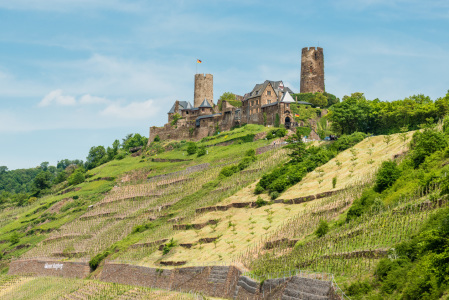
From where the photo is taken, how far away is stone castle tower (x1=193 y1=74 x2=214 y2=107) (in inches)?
5251

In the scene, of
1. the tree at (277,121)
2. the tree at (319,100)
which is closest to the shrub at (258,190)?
the tree at (277,121)

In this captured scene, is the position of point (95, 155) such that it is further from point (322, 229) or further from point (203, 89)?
point (322, 229)

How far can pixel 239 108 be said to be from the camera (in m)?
114

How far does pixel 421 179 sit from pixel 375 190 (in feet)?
17.6

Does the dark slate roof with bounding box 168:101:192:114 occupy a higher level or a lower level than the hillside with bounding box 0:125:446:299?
higher

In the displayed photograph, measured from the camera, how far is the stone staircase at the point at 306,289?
3306 centimetres

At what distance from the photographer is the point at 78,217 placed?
89.8 meters

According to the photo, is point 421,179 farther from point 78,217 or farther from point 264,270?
point 78,217

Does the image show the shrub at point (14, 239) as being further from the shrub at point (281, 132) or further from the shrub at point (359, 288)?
the shrub at point (359, 288)

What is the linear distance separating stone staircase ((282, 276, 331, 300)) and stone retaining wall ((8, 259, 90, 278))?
39.3m

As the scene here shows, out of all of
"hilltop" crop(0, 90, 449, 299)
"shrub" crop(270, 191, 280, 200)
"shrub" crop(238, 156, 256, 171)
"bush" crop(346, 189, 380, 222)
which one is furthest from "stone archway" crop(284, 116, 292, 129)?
"bush" crop(346, 189, 380, 222)

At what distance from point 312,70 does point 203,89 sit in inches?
1035

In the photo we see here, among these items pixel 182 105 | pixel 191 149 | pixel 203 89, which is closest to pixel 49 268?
pixel 191 149

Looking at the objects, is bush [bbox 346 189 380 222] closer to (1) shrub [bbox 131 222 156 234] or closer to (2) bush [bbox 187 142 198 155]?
(1) shrub [bbox 131 222 156 234]
